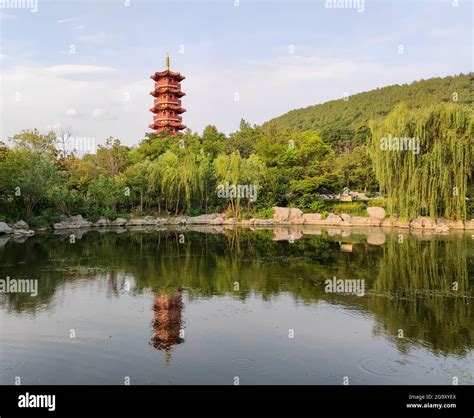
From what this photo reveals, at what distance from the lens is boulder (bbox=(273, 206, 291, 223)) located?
28469 millimetres

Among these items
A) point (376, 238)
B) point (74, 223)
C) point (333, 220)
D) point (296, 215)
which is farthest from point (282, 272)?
point (74, 223)

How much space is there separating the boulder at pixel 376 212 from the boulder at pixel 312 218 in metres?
2.98

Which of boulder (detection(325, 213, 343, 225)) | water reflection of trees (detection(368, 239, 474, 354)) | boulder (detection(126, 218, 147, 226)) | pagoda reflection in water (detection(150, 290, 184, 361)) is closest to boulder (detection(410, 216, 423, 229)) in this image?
boulder (detection(325, 213, 343, 225))

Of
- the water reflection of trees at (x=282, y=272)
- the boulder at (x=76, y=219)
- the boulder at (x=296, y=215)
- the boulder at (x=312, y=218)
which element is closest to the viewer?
the water reflection of trees at (x=282, y=272)

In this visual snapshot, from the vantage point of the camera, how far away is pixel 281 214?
94.1 ft

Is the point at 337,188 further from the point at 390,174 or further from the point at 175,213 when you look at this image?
the point at 175,213

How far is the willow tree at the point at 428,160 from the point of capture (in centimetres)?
2133

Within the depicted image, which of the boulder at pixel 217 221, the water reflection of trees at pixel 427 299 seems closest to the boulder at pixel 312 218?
the boulder at pixel 217 221

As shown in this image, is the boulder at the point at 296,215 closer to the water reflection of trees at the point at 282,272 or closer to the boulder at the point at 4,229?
the water reflection of trees at the point at 282,272

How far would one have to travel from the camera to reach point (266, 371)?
6191 millimetres

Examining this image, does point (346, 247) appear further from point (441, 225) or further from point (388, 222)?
point (388, 222)
